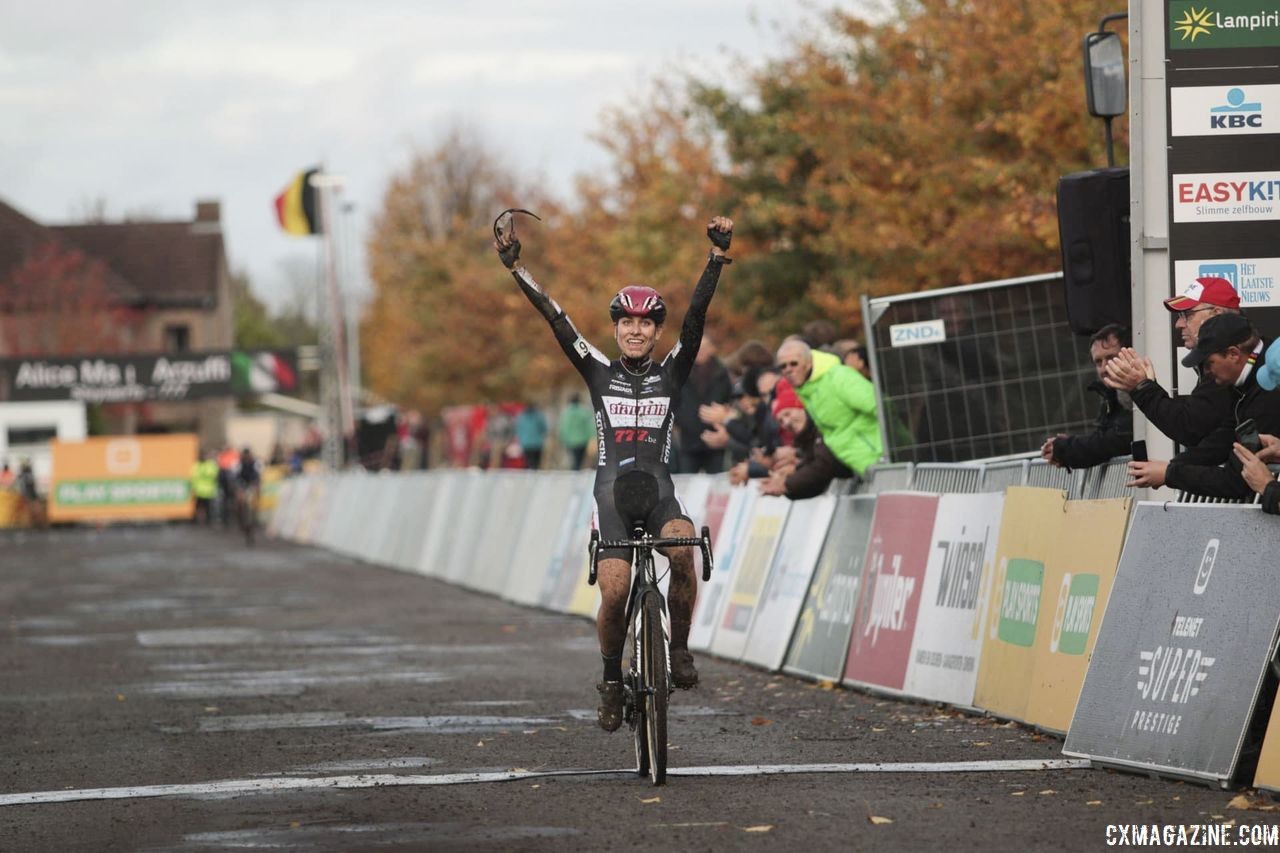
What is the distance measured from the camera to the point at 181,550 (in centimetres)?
4188

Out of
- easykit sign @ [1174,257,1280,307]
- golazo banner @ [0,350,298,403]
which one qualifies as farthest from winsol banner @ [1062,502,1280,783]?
golazo banner @ [0,350,298,403]

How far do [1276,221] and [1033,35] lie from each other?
13215 mm

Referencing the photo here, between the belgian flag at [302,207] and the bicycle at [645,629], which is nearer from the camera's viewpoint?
the bicycle at [645,629]

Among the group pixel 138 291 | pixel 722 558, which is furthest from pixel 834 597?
pixel 138 291

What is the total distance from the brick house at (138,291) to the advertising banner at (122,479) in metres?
30.7

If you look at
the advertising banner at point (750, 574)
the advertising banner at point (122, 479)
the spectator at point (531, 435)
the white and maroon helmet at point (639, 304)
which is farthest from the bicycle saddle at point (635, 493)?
the advertising banner at point (122, 479)

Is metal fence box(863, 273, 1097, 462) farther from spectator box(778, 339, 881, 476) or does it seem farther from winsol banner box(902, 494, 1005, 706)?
winsol banner box(902, 494, 1005, 706)

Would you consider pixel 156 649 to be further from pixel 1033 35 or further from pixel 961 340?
pixel 1033 35

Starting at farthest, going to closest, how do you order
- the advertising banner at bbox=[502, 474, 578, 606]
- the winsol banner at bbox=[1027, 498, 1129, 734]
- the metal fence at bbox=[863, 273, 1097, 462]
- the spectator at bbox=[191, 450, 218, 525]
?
the spectator at bbox=[191, 450, 218, 525] → the advertising banner at bbox=[502, 474, 578, 606] → the metal fence at bbox=[863, 273, 1097, 462] → the winsol banner at bbox=[1027, 498, 1129, 734]

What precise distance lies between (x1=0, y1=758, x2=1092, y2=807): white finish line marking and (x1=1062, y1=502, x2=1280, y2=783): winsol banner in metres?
0.34

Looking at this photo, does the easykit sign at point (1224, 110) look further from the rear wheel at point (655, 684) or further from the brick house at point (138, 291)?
the brick house at point (138, 291)

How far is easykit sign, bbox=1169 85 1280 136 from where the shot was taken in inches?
428

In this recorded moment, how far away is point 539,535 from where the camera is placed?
77.4ft

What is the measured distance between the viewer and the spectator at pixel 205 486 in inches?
2419
